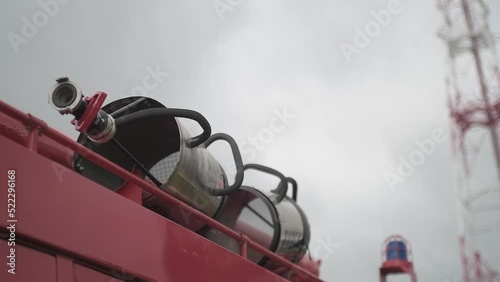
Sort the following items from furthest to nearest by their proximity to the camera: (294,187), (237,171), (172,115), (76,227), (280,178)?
1. (294,187)
2. (280,178)
3. (237,171)
4. (172,115)
5. (76,227)

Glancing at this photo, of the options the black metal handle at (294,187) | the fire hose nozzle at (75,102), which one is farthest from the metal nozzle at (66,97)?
the black metal handle at (294,187)

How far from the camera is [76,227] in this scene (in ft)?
11.7

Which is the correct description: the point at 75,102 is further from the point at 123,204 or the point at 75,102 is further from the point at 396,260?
the point at 396,260

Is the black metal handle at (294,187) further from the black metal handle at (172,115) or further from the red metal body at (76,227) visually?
the red metal body at (76,227)

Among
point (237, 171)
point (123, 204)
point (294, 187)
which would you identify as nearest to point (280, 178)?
point (294, 187)

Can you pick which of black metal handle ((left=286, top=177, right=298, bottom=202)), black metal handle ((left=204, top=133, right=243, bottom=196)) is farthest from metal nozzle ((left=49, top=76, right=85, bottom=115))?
black metal handle ((left=286, top=177, right=298, bottom=202))

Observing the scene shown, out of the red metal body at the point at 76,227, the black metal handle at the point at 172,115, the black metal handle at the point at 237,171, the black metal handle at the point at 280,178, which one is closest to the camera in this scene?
the red metal body at the point at 76,227

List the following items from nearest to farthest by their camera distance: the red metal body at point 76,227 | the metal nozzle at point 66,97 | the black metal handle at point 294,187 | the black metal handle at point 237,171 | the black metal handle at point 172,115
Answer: the red metal body at point 76,227 → the metal nozzle at point 66,97 → the black metal handle at point 172,115 → the black metal handle at point 237,171 → the black metal handle at point 294,187

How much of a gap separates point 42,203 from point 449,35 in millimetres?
17576

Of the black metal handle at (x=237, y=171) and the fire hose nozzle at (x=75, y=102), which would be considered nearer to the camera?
the fire hose nozzle at (x=75, y=102)

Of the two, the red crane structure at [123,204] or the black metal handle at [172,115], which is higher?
the black metal handle at [172,115]

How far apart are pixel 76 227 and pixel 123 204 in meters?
0.47

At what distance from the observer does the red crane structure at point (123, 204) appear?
3328 mm

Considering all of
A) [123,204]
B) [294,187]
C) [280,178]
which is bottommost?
[123,204]
